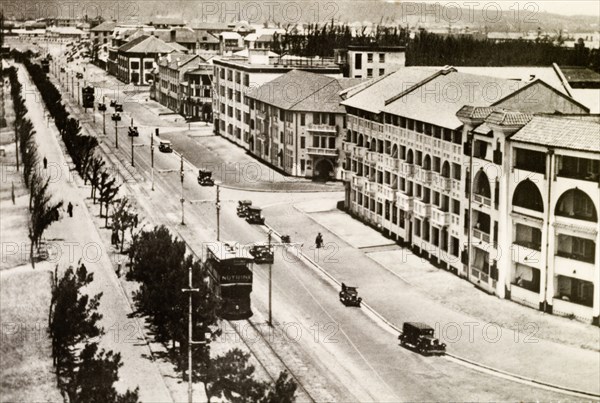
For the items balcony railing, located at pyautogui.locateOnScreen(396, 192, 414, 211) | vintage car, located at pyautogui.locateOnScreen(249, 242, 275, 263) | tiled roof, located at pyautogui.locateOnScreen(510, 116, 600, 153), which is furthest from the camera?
balcony railing, located at pyautogui.locateOnScreen(396, 192, 414, 211)

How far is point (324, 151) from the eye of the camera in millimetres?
117938

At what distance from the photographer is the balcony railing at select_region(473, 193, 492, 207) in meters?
71.6

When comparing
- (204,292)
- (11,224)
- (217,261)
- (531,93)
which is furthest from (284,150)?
(204,292)

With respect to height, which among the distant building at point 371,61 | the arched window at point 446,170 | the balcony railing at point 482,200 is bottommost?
the balcony railing at point 482,200

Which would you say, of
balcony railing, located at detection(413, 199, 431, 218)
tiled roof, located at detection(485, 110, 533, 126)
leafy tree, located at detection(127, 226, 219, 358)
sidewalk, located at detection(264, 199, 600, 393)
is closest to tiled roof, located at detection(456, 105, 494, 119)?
tiled roof, located at detection(485, 110, 533, 126)

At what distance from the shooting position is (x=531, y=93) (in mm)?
75750

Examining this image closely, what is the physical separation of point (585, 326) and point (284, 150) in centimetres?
6498

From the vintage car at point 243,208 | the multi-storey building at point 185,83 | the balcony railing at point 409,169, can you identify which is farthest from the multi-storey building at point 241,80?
the balcony railing at point 409,169

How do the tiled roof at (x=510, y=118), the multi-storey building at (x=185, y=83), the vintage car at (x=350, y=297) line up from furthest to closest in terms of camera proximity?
Result: the multi-storey building at (x=185, y=83)
the tiled roof at (x=510, y=118)
the vintage car at (x=350, y=297)

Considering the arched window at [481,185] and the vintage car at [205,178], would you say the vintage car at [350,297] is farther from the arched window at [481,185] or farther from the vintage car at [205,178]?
the vintage car at [205,178]

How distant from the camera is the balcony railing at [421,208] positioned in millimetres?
81125

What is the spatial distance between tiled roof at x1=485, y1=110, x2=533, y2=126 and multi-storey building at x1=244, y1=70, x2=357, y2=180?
46716 millimetres

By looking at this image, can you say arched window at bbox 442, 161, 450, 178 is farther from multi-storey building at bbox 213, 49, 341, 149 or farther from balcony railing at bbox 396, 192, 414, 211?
multi-storey building at bbox 213, 49, 341, 149

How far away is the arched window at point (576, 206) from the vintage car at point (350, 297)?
15049 mm
